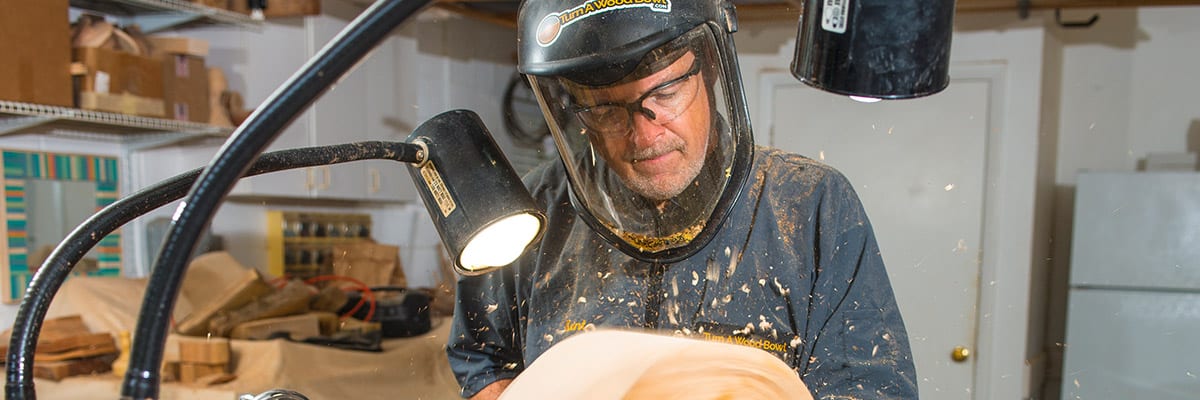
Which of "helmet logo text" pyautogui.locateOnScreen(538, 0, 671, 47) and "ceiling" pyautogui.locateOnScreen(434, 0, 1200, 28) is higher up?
"ceiling" pyautogui.locateOnScreen(434, 0, 1200, 28)

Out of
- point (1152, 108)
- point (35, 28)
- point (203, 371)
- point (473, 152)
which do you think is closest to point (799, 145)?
point (473, 152)

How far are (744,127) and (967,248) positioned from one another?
0.71 ft

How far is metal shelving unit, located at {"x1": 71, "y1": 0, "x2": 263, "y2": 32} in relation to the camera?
231cm

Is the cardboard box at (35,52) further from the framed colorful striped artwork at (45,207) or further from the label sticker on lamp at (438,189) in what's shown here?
the label sticker on lamp at (438,189)

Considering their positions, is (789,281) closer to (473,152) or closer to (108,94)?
(473,152)

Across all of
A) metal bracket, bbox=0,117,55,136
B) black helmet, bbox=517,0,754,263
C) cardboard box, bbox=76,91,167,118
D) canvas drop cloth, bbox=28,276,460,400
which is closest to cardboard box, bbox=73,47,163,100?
cardboard box, bbox=76,91,167,118

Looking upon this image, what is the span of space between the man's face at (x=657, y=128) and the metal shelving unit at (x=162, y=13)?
77.5 inches

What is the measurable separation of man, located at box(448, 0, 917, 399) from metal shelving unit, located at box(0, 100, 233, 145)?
1.64 m

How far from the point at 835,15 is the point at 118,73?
1966 mm

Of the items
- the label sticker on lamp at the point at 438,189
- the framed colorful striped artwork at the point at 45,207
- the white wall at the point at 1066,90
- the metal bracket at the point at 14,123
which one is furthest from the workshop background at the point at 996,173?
the framed colorful striped artwork at the point at 45,207

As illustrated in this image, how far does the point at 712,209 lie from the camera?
761 millimetres

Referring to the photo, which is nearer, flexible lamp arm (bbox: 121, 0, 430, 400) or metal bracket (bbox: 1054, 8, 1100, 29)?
flexible lamp arm (bbox: 121, 0, 430, 400)

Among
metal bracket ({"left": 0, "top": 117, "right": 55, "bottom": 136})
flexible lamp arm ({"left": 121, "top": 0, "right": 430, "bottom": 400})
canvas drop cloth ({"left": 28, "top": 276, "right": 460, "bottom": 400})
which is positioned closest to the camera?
flexible lamp arm ({"left": 121, "top": 0, "right": 430, "bottom": 400})

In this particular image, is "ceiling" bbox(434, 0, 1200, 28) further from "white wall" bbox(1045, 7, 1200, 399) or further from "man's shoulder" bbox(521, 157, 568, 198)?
"man's shoulder" bbox(521, 157, 568, 198)
